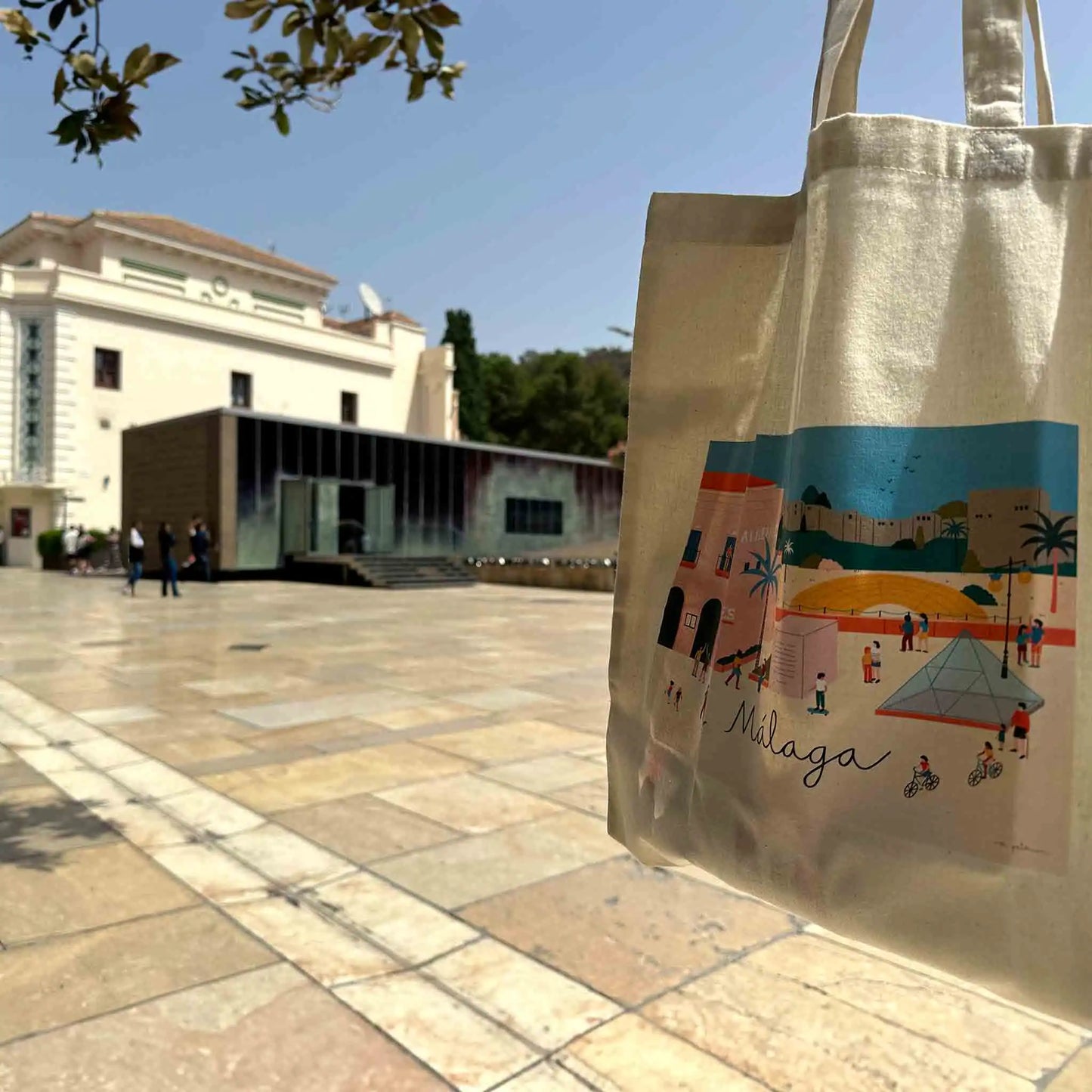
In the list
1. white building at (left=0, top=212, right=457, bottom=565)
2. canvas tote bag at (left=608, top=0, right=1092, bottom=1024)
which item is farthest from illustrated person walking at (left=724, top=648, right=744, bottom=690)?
white building at (left=0, top=212, right=457, bottom=565)

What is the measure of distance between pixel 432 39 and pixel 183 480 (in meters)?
23.4

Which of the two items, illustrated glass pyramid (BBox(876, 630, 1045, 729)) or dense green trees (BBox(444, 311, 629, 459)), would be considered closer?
illustrated glass pyramid (BBox(876, 630, 1045, 729))

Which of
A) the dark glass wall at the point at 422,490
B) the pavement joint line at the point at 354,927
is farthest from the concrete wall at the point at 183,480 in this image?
the pavement joint line at the point at 354,927

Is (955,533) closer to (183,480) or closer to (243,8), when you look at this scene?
(243,8)

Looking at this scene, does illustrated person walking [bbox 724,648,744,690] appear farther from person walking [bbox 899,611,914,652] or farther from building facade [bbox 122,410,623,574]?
building facade [bbox 122,410,623,574]

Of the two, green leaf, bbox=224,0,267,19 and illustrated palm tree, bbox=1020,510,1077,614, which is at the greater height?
green leaf, bbox=224,0,267,19

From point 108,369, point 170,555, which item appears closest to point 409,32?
point 170,555

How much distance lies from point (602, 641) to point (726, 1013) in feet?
30.5

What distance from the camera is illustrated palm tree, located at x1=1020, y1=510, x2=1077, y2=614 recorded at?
94 cm

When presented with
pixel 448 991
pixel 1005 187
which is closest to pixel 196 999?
pixel 448 991

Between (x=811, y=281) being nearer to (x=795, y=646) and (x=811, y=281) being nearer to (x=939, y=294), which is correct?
(x=939, y=294)

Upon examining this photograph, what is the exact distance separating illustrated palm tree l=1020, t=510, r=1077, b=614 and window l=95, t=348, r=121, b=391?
39.1 metres

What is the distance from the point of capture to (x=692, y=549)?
1234 mm

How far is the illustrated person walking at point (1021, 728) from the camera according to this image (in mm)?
934
